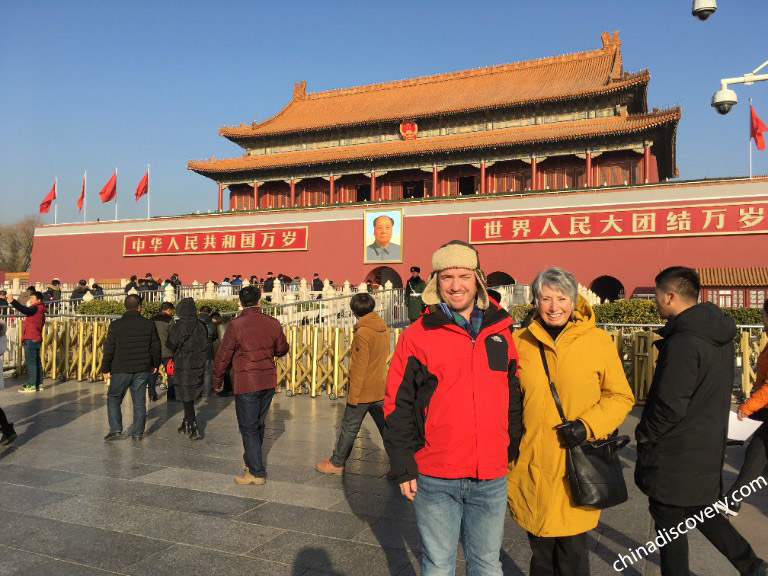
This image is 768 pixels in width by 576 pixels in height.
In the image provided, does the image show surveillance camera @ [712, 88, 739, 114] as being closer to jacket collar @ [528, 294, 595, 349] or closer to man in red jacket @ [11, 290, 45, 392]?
jacket collar @ [528, 294, 595, 349]

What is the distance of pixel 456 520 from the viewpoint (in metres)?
2.54

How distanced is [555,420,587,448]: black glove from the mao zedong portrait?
2298 centimetres

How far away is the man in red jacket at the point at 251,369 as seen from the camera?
201 inches

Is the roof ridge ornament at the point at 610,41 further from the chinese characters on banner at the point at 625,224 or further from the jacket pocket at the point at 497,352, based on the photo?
the jacket pocket at the point at 497,352

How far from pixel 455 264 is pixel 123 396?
5162 millimetres

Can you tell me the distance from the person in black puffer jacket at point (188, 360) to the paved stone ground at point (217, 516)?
0.29 metres

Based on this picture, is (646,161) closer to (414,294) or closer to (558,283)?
(414,294)

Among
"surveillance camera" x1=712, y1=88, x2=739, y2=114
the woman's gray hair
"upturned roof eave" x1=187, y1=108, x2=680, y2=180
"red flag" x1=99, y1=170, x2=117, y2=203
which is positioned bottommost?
the woman's gray hair

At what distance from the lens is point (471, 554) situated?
257 centimetres

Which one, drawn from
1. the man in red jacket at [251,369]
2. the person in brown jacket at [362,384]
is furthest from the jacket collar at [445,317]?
the man in red jacket at [251,369]

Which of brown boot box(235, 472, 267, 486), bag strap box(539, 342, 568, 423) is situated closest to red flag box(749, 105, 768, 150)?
brown boot box(235, 472, 267, 486)

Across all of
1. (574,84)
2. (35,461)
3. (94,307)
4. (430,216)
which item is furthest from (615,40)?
(35,461)

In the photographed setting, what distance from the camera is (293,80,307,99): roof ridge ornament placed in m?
34.9

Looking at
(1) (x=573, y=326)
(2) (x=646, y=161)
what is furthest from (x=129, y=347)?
(2) (x=646, y=161)
